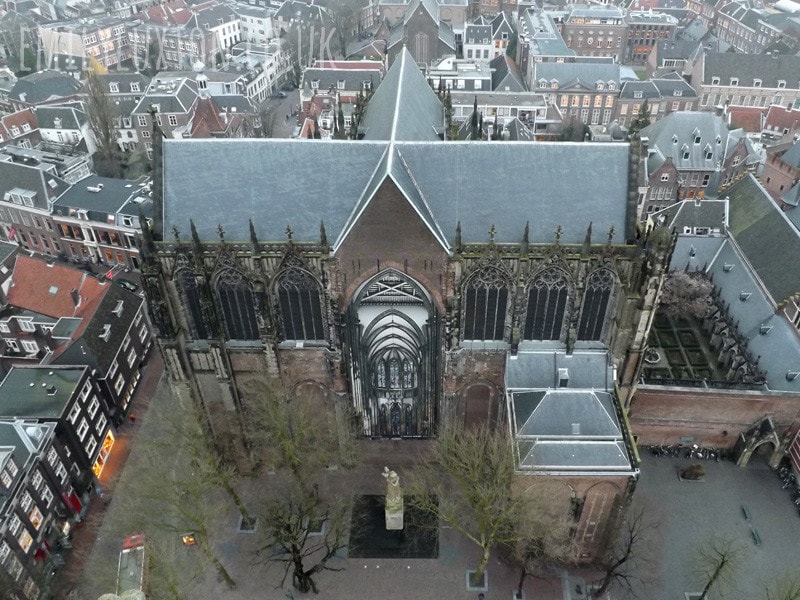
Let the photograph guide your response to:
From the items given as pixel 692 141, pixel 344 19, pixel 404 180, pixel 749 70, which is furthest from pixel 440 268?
pixel 344 19

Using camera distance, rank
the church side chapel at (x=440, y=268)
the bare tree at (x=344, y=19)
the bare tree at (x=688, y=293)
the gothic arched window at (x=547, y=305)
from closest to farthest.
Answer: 1. the church side chapel at (x=440, y=268)
2. the gothic arched window at (x=547, y=305)
3. the bare tree at (x=688, y=293)
4. the bare tree at (x=344, y=19)

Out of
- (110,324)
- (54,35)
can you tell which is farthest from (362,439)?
(54,35)

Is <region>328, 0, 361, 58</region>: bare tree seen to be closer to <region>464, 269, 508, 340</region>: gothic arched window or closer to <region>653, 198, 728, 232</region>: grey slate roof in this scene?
<region>653, 198, 728, 232</region>: grey slate roof

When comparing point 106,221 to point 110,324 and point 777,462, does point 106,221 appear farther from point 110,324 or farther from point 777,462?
A: point 777,462

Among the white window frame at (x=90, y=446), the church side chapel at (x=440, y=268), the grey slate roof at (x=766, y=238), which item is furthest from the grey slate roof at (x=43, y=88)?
the grey slate roof at (x=766, y=238)

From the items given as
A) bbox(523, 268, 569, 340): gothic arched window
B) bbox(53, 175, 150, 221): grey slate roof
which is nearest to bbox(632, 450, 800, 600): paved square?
bbox(523, 268, 569, 340): gothic arched window

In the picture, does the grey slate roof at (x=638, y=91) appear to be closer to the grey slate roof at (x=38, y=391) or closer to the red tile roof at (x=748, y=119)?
the red tile roof at (x=748, y=119)
